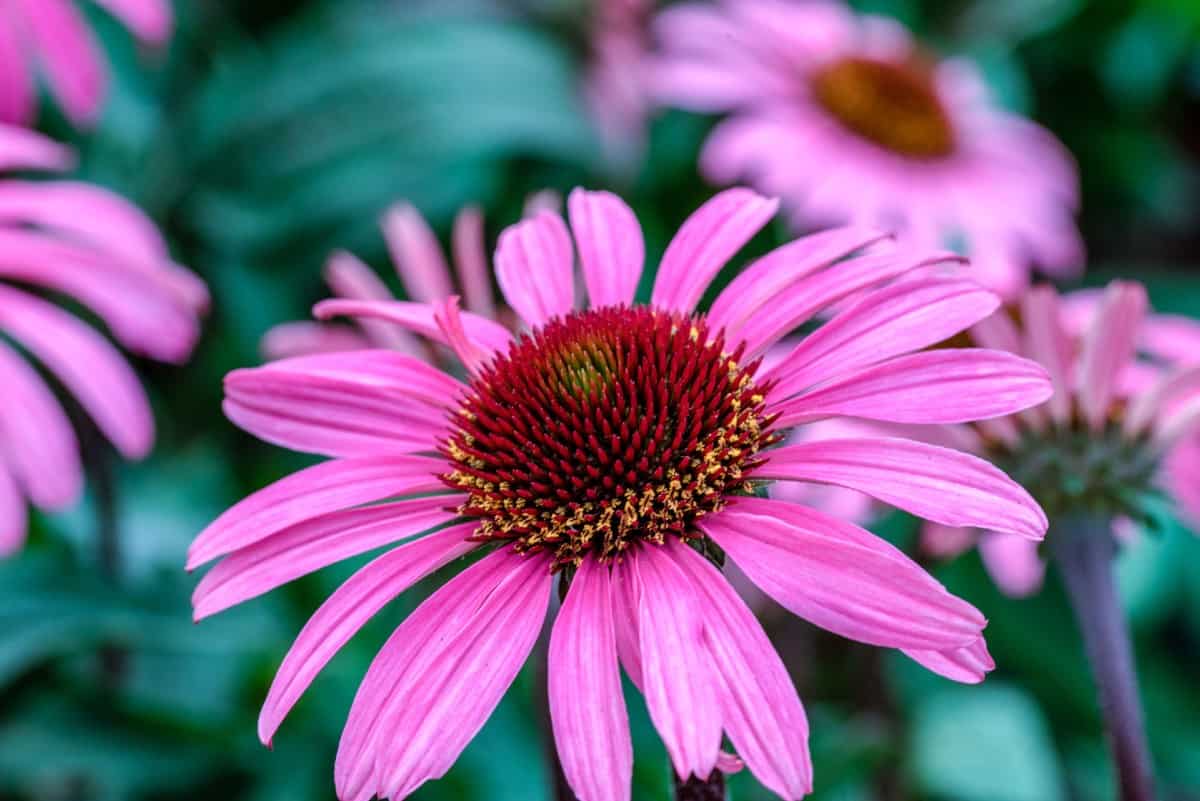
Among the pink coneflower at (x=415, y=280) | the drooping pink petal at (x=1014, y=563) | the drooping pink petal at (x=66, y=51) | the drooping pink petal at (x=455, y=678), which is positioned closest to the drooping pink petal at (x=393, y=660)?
the drooping pink petal at (x=455, y=678)

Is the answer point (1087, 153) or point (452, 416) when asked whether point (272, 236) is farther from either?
point (1087, 153)

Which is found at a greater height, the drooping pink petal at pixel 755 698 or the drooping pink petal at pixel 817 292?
the drooping pink petal at pixel 817 292

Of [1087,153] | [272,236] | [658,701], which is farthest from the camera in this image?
[1087,153]

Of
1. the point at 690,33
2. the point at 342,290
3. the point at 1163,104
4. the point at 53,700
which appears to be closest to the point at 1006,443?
the point at 342,290

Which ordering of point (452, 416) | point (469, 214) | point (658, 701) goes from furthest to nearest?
point (469, 214)
point (452, 416)
point (658, 701)

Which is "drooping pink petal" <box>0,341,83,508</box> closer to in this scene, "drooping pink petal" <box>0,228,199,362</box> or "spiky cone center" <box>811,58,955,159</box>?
"drooping pink petal" <box>0,228,199,362</box>

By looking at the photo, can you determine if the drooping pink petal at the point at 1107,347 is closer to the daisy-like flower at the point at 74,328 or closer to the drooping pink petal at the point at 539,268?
the drooping pink petal at the point at 539,268
